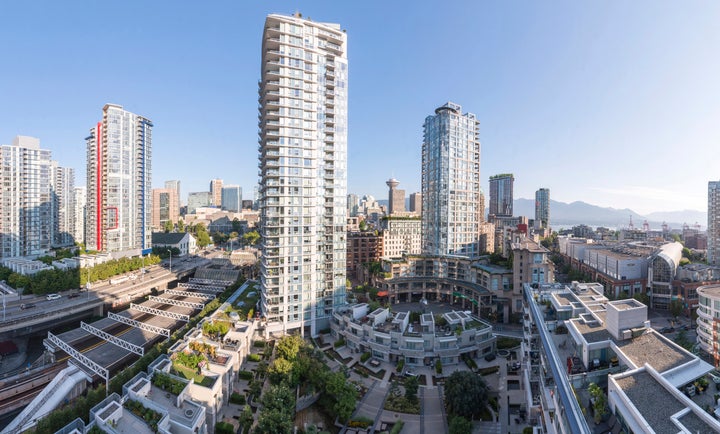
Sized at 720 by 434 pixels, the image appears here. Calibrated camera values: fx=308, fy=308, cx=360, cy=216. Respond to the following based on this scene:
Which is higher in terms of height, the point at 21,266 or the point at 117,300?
the point at 21,266

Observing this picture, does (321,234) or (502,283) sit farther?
(502,283)

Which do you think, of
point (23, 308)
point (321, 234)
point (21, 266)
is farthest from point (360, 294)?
point (21, 266)

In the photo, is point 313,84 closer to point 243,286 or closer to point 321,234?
point 321,234

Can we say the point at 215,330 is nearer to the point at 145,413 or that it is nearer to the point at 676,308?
the point at 145,413

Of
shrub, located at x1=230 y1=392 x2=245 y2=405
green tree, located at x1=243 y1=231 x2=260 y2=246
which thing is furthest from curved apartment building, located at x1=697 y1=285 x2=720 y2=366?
green tree, located at x1=243 y1=231 x2=260 y2=246

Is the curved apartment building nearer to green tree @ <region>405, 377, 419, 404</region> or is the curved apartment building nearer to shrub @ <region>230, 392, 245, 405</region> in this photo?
green tree @ <region>405, 377, 419, 404</region>

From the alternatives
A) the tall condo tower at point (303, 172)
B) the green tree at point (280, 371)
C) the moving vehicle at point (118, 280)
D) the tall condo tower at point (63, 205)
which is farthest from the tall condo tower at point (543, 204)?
the tall condo tower at point (63, 205)

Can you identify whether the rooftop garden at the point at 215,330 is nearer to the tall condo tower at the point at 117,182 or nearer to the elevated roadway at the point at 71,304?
the elevated roadway at the point at 71,304
